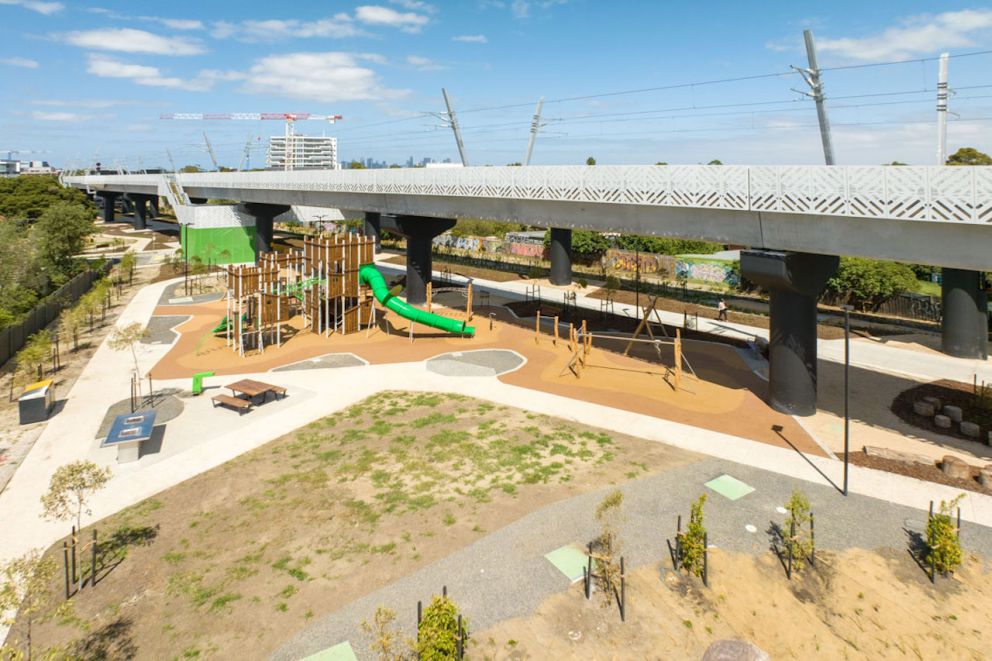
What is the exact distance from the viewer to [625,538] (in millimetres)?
15172

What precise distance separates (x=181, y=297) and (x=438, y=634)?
161ft

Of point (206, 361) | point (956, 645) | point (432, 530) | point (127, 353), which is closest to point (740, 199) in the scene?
point (956, 645)

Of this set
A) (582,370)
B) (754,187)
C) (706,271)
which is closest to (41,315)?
(582,370)

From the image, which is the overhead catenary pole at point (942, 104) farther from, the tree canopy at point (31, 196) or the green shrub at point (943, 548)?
the tree canopy at point (31, 196)

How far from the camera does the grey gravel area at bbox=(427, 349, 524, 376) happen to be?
30375 mm

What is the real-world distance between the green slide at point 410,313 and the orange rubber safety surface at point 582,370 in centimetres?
93

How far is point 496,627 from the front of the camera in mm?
11867

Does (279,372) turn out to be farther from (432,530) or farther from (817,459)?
(817,459)

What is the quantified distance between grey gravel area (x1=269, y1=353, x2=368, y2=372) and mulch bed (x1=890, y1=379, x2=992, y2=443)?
92.2 ft

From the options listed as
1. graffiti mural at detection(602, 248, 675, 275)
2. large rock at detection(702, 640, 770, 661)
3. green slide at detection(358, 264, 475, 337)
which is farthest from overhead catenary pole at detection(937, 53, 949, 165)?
graffiti mural at detection(602, 248, 675, 275)

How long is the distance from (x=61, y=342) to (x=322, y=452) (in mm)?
26843

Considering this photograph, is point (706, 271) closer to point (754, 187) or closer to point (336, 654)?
point (754, 187)

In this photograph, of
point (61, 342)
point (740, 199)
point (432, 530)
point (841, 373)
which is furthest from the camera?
point (61, 342)

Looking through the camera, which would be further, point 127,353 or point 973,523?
point 127,353
